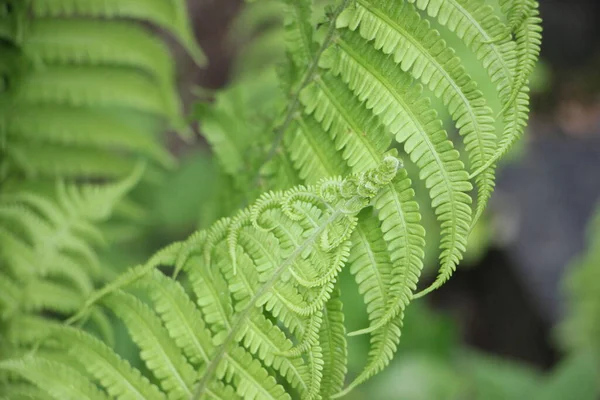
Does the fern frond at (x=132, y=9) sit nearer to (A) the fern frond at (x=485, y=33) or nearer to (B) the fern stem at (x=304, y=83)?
(B) the fern stem at (x=304, y=83)

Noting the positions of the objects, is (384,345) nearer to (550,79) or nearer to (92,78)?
(92,78)

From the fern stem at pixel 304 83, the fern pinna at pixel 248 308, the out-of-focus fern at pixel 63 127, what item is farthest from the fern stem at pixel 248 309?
the out-of-focus fern at pixel 63 127

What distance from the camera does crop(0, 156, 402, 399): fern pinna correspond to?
0.92 m

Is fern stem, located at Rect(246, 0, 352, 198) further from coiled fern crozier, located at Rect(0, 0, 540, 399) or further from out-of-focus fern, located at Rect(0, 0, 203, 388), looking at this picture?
out-of-focus fern, located at Rect(0, 0, 203, 388)

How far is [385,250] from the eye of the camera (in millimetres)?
950

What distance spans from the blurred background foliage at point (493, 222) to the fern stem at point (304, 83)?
2.5 inches

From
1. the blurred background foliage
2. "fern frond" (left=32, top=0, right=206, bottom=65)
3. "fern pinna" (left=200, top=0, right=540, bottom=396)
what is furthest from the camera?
the blurred background foliage

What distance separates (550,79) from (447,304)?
2.14m

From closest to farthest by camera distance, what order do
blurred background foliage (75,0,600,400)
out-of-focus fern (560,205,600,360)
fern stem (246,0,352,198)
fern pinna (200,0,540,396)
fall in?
fern pinna (200,0,540,396) < fern stem (246,0,352,198) < blurred background foliage (75,0,600,400) < out-of-focus fern (560,205,600,360)

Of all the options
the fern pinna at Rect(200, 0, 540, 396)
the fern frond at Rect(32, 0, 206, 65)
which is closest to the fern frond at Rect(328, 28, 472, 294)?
the fern pinna at Rect(200, 0, 540, 396)

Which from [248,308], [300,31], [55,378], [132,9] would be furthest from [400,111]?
[132,9]

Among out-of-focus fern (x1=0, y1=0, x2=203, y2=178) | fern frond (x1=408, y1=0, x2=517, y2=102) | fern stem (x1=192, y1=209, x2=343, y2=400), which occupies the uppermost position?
out-of-focus fern (x1=0, y1=0, x2=203, y2=178)

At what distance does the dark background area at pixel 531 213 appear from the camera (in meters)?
3.93

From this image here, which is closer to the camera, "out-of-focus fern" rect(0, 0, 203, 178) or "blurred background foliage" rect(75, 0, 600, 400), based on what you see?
"out-of-focus fern" rect(0, 0, 203, 178)
